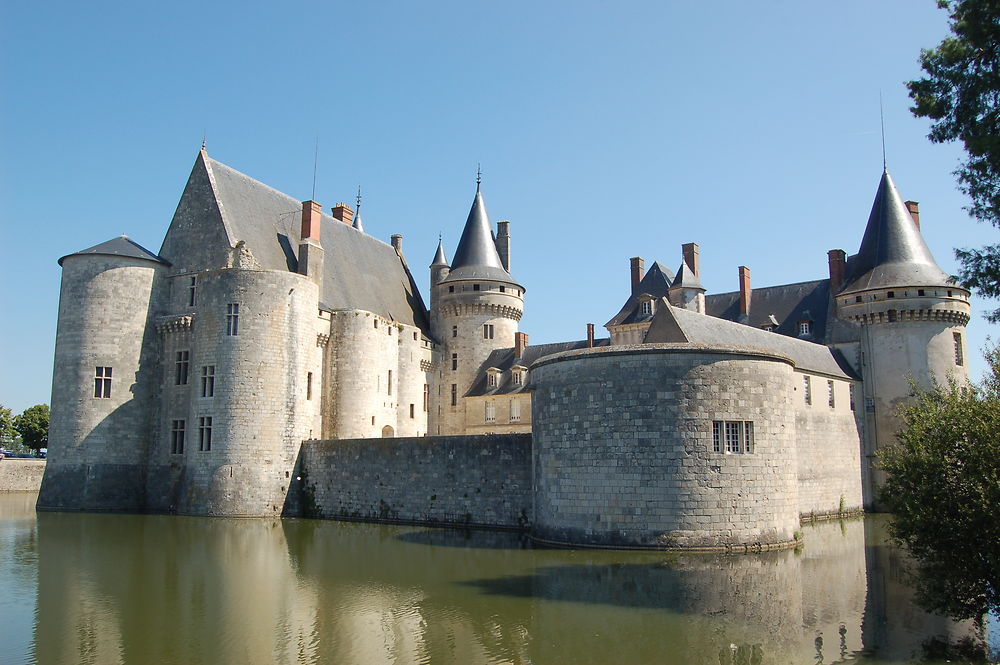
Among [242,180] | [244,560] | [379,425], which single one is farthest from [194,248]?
[244,560]

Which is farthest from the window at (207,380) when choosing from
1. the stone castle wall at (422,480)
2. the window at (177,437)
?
the stone castle wall at (422,480)

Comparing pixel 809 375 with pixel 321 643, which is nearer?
pixel 321 643

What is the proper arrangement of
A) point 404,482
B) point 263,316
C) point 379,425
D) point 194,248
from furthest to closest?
point 379,425
point 194,248
point 263,316
point 404,482

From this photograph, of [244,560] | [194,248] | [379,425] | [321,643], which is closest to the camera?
[321,643]

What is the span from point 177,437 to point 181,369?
2.39 meters

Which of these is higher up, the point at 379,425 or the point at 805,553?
the point at 379,425

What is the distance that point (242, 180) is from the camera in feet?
105

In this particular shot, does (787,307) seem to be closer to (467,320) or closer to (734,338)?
(734,338)

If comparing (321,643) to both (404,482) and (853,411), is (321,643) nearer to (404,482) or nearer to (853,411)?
(404,482)

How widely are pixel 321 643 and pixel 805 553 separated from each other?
460 inches

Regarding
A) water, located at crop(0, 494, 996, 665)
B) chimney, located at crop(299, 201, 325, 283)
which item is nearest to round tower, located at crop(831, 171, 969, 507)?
water, located at crop(0, 494, 996, 665)

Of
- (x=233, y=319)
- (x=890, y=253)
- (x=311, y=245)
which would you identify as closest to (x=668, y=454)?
(x=233, y=319)

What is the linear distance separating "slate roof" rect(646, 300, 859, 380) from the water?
6.92 metres

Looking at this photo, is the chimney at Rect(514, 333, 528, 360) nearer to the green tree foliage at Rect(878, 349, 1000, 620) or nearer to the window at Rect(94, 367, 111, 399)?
the window at Rect(94, 367, 111, 399)
